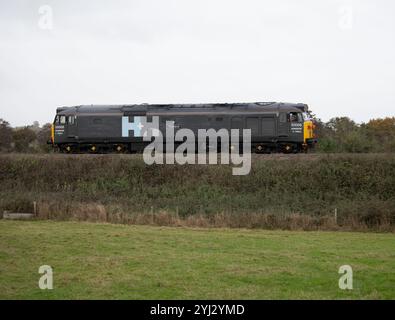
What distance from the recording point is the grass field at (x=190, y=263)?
35.7ft

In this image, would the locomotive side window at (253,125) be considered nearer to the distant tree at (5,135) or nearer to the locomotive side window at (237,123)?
the locomotive side window at (237,123)

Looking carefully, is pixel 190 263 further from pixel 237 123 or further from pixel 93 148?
pixel 93 148

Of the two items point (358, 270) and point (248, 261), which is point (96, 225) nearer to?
point (248, 261)

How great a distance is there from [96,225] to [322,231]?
9.22 metres

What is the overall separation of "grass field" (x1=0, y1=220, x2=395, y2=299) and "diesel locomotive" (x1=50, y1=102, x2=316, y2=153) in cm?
1455

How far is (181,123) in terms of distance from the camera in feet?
115

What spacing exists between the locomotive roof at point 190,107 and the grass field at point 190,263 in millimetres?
15528

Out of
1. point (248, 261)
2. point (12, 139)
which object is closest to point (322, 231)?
point (248, 261)

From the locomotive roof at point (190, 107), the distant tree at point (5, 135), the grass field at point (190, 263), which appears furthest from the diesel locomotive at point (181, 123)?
the distant tree at point (5, 135)

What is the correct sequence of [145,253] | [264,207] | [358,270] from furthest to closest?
[264,207], [145,253], [358,270]

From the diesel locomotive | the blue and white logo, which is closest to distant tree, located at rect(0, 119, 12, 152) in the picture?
the diesel locomotive

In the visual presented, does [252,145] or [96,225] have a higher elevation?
[252,145]
